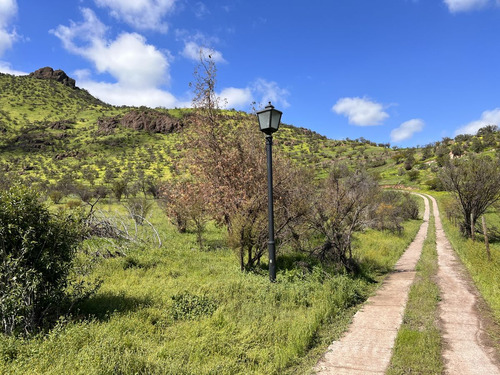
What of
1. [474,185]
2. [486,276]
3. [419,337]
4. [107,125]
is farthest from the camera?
[107,125]

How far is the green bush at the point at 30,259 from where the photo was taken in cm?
414

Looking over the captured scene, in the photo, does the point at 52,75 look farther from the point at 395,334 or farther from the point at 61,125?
the point at 395,334

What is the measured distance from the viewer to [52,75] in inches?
4343

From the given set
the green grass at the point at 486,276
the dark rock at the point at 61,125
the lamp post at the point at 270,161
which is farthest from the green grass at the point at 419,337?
the dark rock at the point at 61,125

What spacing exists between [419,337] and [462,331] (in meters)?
0.92

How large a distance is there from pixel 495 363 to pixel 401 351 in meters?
1.12

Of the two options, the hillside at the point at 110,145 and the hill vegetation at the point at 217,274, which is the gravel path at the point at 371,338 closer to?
the hill vegetation at the point at 217,274

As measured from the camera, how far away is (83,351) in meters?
3.61

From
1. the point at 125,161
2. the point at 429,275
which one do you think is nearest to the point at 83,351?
the point at 429,275

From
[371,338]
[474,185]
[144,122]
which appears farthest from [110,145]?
[371,338]

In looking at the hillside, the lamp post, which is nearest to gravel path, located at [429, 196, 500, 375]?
the lamp post

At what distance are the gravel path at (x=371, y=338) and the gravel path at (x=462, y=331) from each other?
0.73 metres

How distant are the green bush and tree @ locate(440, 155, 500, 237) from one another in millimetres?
16899

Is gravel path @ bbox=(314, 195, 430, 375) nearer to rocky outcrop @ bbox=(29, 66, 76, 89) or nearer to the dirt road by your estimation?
the dirt road
